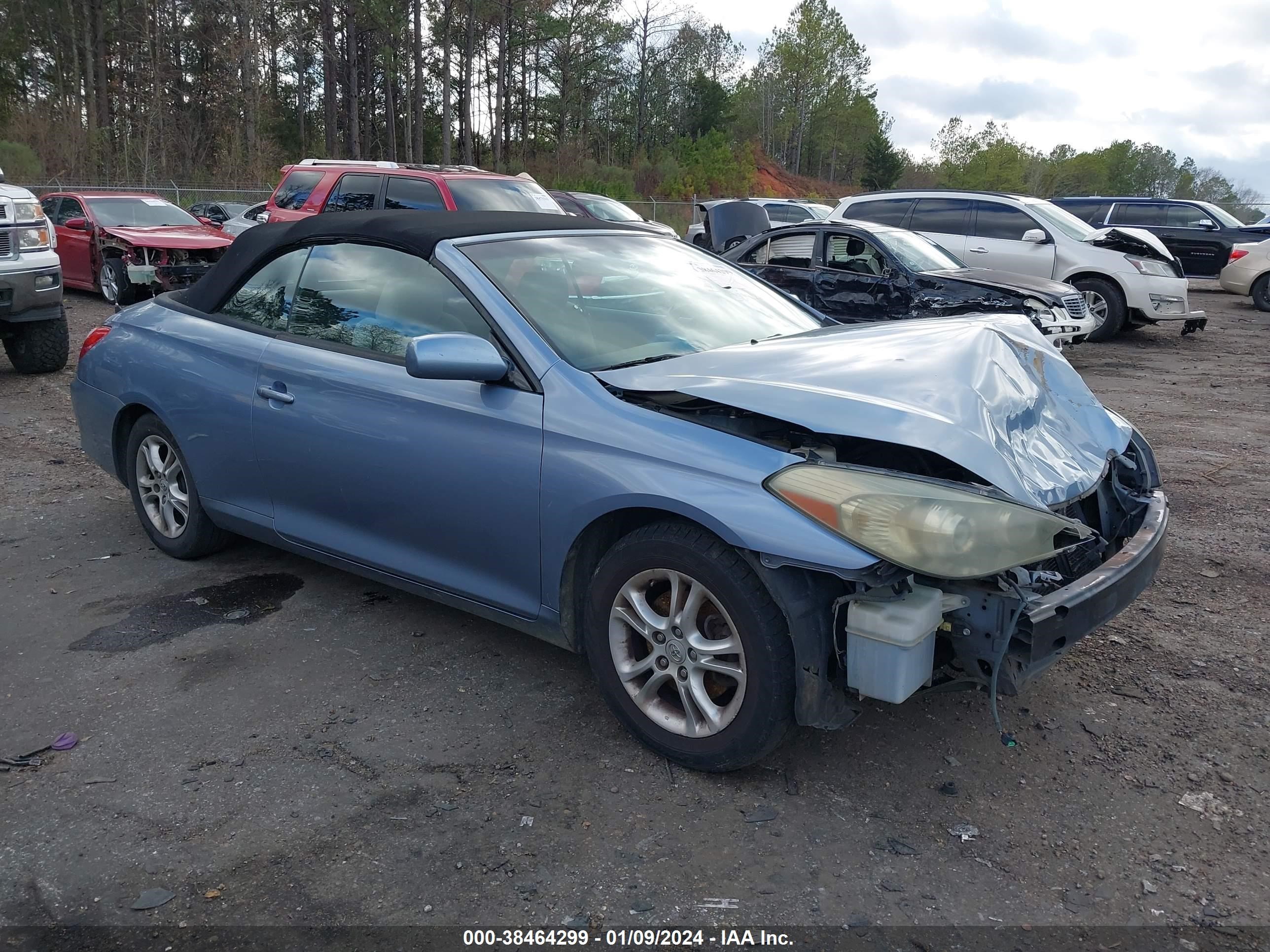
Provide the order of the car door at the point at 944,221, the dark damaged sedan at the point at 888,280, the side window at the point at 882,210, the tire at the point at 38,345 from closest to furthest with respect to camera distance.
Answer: the tire at the point at 38,345
the dark damaged sedan at the point at 888,280
the car door at the point at 944,221
the side window at the point at 882,210

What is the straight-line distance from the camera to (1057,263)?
12.9 metres

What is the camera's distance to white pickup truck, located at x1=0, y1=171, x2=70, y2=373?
8289mm

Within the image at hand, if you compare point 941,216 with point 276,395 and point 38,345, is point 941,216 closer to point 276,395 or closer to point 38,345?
point 38,345

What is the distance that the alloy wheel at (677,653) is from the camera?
9.42 ft

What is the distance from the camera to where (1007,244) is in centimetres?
1319

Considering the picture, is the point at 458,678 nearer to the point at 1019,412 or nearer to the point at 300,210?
the point at 1019,412

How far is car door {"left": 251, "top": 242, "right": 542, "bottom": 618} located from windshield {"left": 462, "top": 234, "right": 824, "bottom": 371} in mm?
224

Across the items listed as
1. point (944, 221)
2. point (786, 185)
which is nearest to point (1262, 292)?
point (944, 221)

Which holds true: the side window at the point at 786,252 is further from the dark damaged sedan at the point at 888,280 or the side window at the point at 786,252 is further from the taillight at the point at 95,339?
the taillight at the point at 95,339

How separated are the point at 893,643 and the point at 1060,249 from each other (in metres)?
11.9

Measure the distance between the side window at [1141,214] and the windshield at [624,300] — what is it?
56.6ft

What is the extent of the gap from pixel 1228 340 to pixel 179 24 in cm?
4282

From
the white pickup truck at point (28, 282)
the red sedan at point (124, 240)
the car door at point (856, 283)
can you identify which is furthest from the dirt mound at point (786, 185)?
the white pickup truck at point (28, 282)

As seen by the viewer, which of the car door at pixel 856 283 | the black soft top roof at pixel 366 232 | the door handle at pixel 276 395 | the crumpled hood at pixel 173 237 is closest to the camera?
the black soft top roof at pixel 366 232
